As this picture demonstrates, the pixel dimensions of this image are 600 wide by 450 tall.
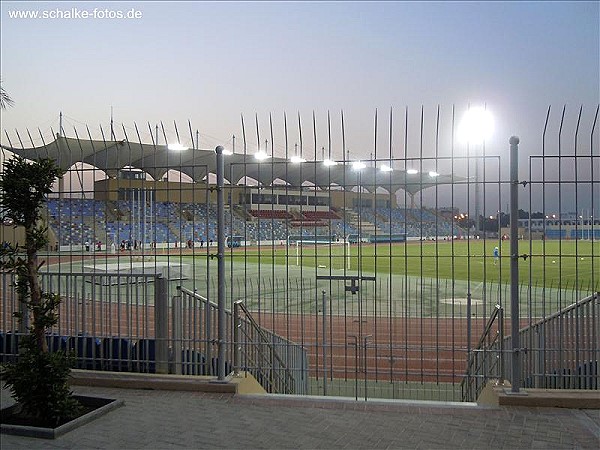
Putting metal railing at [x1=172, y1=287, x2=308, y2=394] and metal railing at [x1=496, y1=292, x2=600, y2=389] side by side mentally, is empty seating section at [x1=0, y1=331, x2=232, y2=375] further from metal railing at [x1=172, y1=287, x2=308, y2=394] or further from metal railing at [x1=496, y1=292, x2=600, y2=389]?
metal railing at [x1=496, y1=292, x2=600, y2=389]

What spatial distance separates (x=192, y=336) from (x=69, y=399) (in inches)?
86.3

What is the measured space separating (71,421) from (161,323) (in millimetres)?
1802

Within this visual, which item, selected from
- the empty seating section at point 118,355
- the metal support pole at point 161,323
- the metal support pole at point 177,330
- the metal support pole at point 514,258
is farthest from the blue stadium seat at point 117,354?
the metal support pole at point 514,258

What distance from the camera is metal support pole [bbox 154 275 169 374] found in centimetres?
698

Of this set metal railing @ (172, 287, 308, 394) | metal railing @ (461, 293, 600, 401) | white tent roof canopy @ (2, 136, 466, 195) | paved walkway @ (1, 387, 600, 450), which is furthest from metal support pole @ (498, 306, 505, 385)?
metal railing @ (172, 287, 308, 394)

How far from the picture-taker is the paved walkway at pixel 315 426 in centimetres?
510

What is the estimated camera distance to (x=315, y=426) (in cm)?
554

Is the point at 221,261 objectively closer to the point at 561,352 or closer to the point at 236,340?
the point at 236,340

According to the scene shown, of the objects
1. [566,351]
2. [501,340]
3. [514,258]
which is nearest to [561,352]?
[566,351]

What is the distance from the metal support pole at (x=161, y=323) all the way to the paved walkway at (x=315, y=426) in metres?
0.63

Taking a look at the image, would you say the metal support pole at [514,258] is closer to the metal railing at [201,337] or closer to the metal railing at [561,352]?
the metal railing at [561,352]

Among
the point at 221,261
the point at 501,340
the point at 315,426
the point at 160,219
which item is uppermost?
the point at 160,219

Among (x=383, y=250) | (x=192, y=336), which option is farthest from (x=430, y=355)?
(x=383, y=250)

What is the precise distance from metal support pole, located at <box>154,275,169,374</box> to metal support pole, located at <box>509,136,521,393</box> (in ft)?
13.5
